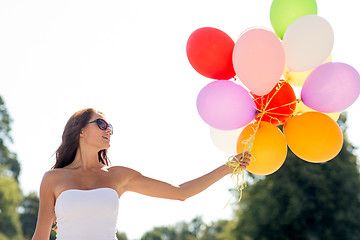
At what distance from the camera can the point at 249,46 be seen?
4184 mm

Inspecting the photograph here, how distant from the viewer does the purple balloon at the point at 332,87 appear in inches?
170

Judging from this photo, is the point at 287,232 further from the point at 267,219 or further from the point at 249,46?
the point at 249,46

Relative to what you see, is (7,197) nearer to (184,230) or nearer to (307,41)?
(307,41)

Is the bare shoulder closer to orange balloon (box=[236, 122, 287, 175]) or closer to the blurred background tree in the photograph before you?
orange balloon (box=[236, 122, 287, 175])

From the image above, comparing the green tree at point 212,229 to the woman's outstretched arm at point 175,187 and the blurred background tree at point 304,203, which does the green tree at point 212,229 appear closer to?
the blurred background tree at point 304,203

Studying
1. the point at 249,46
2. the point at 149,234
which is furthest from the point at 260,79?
the point at 149,234

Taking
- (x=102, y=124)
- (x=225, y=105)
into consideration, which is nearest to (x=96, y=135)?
(x=102, y=124)

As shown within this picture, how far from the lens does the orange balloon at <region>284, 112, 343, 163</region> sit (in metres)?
4.28

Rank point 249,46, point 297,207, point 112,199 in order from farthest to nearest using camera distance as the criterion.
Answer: point 297,207 < point 249,46 < point 112,199

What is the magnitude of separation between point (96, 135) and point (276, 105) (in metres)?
1.37

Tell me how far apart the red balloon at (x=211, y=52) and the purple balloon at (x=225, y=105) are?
0.45 ft

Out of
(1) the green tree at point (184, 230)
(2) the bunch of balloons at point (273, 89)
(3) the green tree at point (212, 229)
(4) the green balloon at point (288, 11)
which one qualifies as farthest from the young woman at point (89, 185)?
(1) the green tree at point (184, 230)

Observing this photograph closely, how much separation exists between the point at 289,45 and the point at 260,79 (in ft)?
1.32

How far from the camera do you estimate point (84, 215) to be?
3834mm
